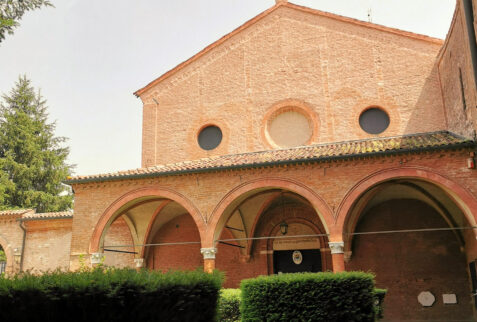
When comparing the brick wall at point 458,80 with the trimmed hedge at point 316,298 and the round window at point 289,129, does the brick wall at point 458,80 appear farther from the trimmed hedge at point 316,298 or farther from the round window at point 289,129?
the trimmed hedge at point 316,298

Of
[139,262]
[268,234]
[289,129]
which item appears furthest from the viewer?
[139,262]

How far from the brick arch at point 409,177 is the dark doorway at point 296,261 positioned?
13.4 ft

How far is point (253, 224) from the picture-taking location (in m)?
16.5

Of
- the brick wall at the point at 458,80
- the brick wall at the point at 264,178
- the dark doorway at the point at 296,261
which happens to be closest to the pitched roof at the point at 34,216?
the brick wall at the point at 264,178

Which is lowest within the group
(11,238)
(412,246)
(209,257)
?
(209,257)

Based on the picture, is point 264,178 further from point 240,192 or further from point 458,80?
point 458,80

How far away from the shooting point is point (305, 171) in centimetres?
1287

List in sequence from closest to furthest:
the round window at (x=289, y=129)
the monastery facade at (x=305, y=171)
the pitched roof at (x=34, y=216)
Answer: the monastery facade at (x=305, y=171) < the round window at (x=289, y=129) < the pitched roof at (x=34, y=216)

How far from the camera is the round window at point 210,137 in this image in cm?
1727

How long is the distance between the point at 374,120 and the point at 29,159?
21.7m

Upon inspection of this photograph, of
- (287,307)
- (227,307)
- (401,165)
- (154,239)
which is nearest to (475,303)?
(401,165)

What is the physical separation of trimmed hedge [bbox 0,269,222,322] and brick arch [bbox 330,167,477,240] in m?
7.42

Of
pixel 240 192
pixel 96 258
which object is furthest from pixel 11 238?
pixel 240 192

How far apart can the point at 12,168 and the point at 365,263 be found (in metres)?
22.1
